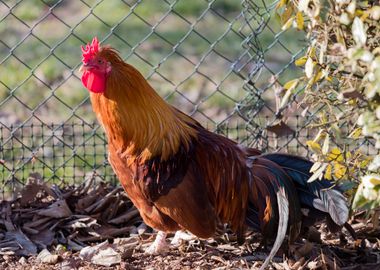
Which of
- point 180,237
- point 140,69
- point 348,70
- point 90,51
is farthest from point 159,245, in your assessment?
point 140,69

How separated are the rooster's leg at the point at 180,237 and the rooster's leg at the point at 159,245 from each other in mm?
Answer: 113

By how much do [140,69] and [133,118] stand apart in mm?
3036

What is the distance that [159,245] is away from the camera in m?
4.39

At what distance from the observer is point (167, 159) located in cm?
418

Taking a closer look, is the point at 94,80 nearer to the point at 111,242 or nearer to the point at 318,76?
the point at 111,242

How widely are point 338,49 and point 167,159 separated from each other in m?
1.43

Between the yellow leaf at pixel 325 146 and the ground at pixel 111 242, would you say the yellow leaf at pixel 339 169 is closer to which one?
the yellow leaf at pixel 325 146

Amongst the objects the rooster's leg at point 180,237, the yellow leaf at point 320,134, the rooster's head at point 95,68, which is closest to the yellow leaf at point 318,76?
the yellow leaf at point 320,134

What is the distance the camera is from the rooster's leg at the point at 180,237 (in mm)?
4512

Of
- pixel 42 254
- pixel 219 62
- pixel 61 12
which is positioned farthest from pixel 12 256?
pixel 61 12

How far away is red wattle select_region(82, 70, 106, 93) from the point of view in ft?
13.4

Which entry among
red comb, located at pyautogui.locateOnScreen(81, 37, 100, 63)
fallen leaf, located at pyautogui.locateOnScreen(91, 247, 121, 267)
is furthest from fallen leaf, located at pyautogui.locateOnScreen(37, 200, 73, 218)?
red comb, located at pyautogui.locateOnScreen(81, 37, 100, 63)

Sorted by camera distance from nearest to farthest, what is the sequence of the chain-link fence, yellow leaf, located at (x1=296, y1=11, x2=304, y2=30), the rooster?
yellow leaf, located at (x1=296, y1=11, x2=304, y2=30), the rooster, the chain-link fence

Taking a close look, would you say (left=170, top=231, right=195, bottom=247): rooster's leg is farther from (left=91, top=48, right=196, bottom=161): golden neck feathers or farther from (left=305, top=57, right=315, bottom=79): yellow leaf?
(left=305, top=57, right=315, bottom=79): yellow leaf
